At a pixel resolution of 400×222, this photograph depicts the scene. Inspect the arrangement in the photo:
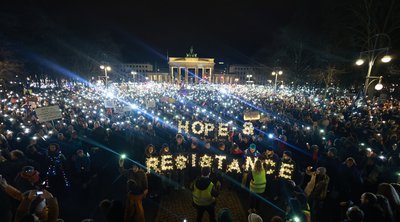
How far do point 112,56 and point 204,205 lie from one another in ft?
141

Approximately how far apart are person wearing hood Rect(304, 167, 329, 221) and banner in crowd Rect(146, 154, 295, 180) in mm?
773

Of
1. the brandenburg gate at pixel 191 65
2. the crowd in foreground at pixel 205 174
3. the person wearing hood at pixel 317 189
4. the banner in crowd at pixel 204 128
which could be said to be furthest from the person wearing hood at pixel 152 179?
the brandenburg gate at pixel 191 65

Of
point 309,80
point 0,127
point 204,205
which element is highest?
point 309,80

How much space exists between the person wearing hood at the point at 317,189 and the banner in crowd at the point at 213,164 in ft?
2.53

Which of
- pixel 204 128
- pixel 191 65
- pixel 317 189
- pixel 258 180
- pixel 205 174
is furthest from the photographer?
pixel 191 65

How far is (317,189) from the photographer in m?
5.52

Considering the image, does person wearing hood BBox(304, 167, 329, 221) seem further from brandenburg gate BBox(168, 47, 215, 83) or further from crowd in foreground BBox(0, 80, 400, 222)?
brandenburg gate BBox(168, 47, 215, 83)

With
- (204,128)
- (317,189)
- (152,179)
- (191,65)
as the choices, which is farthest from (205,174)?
(191,65)

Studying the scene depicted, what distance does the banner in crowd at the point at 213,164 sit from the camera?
6.45 m

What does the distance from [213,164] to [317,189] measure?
2.80 m

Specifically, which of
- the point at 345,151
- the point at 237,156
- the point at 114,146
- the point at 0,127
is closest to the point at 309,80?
the point at 345,151

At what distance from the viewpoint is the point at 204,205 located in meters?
4.82

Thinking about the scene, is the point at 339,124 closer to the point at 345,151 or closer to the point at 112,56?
the point at 345,151

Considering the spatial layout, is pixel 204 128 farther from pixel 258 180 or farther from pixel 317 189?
pixel 317 189
